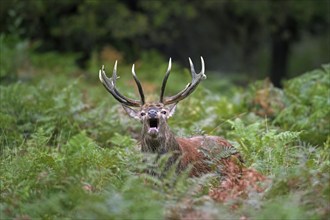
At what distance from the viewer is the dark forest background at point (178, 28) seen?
21.0 meters

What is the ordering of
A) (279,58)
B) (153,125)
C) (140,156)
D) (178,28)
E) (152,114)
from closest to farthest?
(140,156) → (152,114) → (153,125) → (178,28) → (279,58)

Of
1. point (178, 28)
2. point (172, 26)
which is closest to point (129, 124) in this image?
point (172, 26)

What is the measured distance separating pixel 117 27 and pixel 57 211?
1519 cm

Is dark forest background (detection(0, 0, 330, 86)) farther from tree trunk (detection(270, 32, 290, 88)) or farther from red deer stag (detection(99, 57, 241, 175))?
red deer stag (detection(99, 57, 241, 175))

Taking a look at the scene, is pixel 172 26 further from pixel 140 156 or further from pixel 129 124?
pixel 140 156

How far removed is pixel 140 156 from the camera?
7.13m

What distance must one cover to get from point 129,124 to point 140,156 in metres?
4.02

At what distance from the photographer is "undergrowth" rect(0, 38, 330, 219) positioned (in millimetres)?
6082

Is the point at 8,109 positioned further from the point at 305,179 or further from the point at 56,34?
the point at 56,34

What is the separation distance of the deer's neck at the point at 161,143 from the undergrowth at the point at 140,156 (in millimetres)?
283

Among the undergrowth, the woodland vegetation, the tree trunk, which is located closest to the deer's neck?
the woodland vegetation

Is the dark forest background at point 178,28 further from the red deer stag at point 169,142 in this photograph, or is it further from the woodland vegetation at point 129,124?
the red deer stag at point 169,142

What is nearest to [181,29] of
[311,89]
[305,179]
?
[311,89]

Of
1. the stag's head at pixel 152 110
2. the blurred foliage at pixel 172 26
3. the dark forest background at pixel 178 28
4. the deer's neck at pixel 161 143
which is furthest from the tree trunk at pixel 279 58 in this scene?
the deer's neck at pixel 161 143
